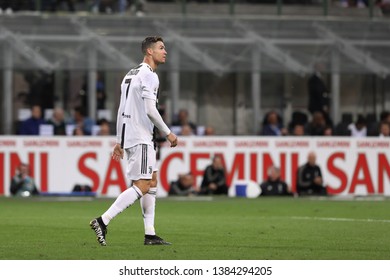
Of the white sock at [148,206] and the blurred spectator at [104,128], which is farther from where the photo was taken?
the blurred spectator at [104,128]

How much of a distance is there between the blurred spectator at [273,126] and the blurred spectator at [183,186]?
3059mm

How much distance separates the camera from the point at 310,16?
118 ft

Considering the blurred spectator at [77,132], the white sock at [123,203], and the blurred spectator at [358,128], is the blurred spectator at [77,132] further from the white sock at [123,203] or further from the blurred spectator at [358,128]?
the white sock at [123,203]

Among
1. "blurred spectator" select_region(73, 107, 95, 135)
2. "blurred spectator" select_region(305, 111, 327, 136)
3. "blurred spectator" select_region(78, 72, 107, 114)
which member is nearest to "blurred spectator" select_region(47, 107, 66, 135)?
"blurred spectator" select_region(73, 107, 95, 135)

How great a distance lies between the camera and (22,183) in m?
29.7

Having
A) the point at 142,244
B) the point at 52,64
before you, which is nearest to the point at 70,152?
the point at 52,64

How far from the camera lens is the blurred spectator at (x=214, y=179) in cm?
3002

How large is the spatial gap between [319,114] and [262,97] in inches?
103

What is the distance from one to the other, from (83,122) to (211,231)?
628 inches

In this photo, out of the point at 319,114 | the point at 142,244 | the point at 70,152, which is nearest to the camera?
the point at 142,244

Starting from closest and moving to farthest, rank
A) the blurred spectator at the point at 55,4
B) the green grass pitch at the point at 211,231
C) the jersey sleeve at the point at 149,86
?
1. the green grass pitch at the point at 211,231
2. the jersey sleeve at the point at 149,86
3. the blurred spectator at the point at 55,4

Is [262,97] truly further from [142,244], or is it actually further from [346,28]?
[142,244]

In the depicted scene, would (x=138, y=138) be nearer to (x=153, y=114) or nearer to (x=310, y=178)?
(x=153, y=114)

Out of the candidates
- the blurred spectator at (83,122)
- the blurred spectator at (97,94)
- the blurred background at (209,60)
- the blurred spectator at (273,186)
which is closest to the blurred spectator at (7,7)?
the blurred background at (209,60)
